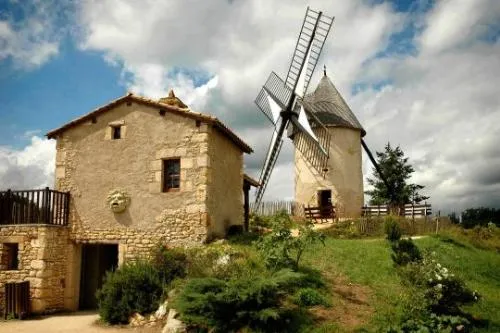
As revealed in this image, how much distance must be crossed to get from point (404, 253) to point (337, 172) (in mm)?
11739

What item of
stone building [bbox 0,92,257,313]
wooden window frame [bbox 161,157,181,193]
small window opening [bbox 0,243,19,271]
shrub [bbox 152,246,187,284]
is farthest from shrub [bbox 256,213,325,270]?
small window opening [bbox 0,243,19,271]

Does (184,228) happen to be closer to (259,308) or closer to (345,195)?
(259,308)

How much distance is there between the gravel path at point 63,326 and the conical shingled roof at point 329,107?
15.7 metres

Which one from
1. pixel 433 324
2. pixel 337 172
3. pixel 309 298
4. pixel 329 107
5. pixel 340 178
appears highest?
pixel 329 107

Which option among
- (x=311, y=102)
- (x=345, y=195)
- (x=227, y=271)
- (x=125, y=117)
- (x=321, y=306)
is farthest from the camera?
(x=311, y=102)

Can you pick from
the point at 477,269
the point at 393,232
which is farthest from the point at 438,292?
the point at 477,269

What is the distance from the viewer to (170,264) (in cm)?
1259

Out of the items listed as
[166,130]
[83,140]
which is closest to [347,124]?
[166,130]

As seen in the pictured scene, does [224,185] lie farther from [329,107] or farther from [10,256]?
[329,107]

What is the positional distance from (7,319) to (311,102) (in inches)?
736

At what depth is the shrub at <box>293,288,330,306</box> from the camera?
1016 cm

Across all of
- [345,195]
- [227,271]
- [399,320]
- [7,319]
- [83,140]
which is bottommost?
[7,319]

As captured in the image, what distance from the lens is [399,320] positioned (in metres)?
9.49

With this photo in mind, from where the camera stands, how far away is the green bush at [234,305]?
8.98 m
